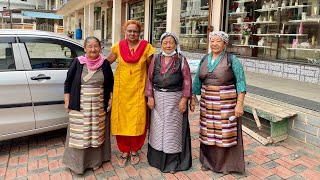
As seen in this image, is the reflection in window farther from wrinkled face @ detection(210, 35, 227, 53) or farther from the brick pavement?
wrinkled face @ detection(210, 35, 227, 53)

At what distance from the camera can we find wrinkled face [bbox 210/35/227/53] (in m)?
2.68

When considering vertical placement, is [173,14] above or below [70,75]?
above

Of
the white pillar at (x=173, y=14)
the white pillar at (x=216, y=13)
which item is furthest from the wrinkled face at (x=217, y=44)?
the white pillar at (x=216, y=13)

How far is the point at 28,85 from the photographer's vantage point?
10.9ft

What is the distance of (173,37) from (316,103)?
237cm

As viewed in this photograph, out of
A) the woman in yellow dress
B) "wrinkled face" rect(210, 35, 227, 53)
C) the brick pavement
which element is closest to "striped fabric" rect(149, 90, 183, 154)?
the woman in yellow dress

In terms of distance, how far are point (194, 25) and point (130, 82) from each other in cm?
793

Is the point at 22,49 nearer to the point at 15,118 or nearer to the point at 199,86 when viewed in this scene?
the point at 15,118

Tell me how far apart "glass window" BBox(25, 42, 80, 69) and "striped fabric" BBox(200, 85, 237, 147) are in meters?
1.99

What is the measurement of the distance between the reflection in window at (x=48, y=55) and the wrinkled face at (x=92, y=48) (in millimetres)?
1025

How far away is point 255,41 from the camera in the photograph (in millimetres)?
7871

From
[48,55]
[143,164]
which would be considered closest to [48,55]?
[48,55]

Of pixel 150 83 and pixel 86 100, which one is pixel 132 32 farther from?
pixel 86 100

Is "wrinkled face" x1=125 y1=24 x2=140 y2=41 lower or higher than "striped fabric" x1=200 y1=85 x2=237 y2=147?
higher
